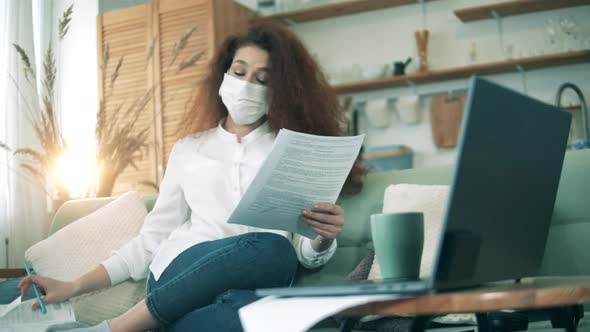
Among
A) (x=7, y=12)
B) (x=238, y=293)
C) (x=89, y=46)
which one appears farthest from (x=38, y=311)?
(x=89, y=46)

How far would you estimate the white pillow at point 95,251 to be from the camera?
2002 mm

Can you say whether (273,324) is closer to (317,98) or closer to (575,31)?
(317,98)

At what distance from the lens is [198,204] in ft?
6.16

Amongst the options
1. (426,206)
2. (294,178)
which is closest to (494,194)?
(294,178)

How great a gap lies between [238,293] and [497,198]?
691mm

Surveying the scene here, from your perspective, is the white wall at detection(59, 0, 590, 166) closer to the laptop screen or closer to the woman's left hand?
the woman's left hand

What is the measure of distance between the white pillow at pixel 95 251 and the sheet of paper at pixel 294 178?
0.83m

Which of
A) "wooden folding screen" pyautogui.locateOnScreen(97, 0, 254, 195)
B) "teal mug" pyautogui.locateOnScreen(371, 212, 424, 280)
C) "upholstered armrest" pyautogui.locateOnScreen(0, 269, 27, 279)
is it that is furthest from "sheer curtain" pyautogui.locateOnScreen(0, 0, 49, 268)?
"teal mug" pyautogui.locateOnScreen(371, 212, 424, 280)

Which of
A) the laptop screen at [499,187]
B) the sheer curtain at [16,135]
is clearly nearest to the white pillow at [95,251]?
the laptop screen at [499,187]

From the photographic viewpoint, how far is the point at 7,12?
3695mm

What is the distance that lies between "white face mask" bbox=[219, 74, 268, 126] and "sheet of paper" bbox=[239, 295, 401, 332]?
3.85 feet

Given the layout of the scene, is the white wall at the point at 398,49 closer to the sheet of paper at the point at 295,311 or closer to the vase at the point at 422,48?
the vase at the point at 422,48

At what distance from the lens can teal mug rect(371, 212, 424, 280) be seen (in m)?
0.94

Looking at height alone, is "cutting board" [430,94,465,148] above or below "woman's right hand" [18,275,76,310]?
above
